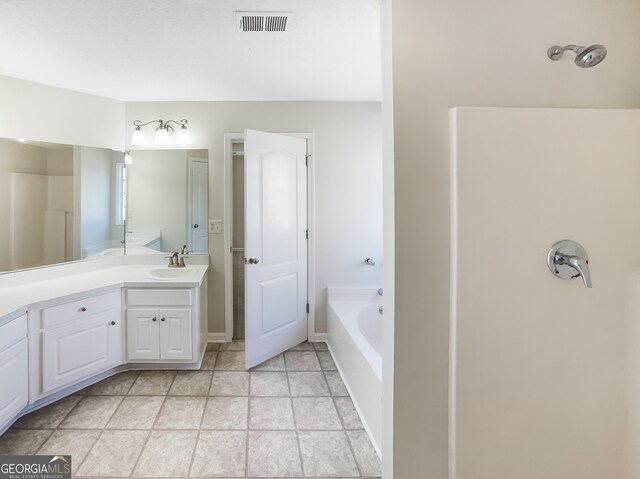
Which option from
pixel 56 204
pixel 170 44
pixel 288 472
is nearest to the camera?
→ pixel 288 472

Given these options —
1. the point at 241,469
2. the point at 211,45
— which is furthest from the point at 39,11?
the point at 241,469

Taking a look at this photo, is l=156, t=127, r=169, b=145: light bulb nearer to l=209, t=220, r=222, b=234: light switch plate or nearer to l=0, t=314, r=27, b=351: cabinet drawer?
l=209, t=220, r=222, b=234: light switch plate

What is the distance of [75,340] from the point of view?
1.99m

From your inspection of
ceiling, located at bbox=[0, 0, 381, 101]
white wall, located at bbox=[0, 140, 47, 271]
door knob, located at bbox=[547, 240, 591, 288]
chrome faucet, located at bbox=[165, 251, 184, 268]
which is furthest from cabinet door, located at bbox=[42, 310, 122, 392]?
door knob, located at bbox=[547, 240, 591, 288]

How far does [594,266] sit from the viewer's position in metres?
1.00

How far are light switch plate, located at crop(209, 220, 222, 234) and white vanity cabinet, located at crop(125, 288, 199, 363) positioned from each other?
732 mm

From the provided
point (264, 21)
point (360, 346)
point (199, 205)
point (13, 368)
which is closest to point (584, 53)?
point (264, 21)

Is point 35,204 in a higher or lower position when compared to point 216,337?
higher

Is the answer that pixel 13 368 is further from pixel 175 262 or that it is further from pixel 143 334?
pixel 175 262

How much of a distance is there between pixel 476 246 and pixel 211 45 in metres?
1.92

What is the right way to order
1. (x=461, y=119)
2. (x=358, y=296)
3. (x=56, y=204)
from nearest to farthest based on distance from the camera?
1. (x=461, y=119)
2. (x=56, y=204)
3. (x=358, y=296)

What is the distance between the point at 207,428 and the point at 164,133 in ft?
8.00

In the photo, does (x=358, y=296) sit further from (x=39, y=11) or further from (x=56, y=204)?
(x=39, y=11)

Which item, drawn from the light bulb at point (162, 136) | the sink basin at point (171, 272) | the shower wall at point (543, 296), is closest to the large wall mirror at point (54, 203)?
the light bulb at point (162, 136)
